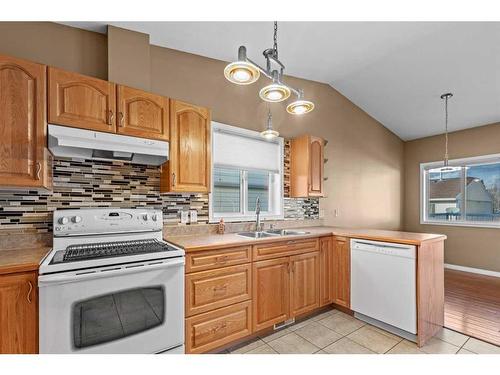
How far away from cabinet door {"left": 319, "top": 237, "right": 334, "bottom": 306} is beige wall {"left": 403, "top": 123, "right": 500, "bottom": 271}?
329 centimetres

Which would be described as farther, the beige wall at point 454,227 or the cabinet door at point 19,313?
the beige wall at point 454,227

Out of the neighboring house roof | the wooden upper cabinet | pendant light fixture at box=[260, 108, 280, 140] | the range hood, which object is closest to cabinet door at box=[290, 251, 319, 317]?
the wooden upper cabinet

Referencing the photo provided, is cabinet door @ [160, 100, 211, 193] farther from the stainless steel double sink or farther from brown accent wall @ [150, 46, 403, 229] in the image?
the stainless steel double sink

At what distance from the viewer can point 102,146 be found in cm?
186

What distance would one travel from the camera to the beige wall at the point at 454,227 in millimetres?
4219

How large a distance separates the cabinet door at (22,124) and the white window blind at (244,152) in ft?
4.96

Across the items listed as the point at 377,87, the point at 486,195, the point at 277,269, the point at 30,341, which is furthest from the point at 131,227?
the point at 486,195

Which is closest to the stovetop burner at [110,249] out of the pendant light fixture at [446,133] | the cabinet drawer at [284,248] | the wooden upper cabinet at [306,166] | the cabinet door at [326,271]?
the cabinet drawer at [284,248]

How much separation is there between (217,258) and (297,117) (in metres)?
2.34

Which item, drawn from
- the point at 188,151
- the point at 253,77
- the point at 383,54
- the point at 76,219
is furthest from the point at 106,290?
the point at 383,54

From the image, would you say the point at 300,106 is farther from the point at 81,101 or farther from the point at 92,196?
the point at 92,196

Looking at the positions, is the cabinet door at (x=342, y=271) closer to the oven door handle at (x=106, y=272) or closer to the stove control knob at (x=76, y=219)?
the oven door handle at (x=106, y=272)

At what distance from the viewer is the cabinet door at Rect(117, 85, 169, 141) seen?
198 centimetres
